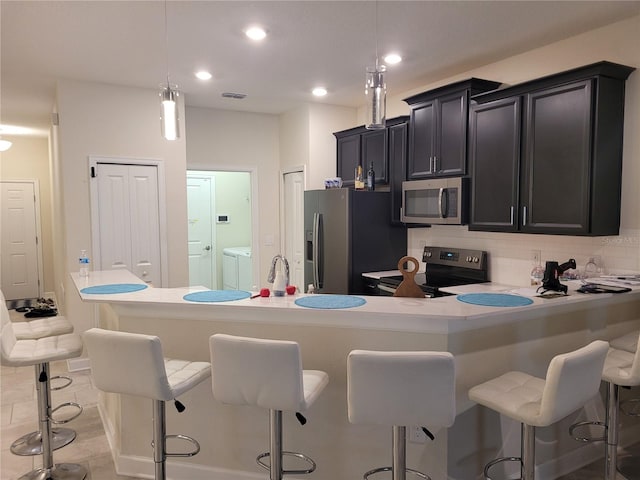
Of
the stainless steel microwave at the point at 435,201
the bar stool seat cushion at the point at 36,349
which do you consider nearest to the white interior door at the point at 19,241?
the bar stool seat cushion at the point at 36,349

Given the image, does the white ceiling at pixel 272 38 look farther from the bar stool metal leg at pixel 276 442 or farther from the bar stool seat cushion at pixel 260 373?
the bar stool metal leg at pixel 276 442

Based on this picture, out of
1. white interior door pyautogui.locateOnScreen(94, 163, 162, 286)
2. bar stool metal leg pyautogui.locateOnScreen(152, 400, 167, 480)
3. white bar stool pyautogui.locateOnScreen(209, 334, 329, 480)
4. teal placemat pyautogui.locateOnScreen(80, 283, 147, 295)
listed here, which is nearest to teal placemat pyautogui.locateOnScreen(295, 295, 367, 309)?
white bar stool pyautogui.locateOnScreen(209, 334, 329, 480)

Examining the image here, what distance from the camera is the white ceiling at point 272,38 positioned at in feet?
9.46

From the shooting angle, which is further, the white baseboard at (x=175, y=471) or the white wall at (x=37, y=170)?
the white wall at (x=37, y=170)

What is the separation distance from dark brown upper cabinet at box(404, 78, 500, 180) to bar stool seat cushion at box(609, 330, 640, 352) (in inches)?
64.2

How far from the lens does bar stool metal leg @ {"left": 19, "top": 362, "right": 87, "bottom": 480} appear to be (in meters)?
2.71

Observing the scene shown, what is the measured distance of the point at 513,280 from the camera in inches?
152

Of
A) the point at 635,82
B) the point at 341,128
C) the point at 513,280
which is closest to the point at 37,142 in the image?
the point at 341,128

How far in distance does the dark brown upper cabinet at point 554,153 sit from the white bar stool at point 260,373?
2143 mm

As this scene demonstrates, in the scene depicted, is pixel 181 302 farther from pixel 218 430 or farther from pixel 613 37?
pixel 613 37

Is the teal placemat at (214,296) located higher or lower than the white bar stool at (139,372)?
higher

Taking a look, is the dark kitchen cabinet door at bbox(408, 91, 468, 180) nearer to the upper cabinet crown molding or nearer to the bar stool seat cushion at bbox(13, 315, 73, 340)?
the upper cabinet crown molding

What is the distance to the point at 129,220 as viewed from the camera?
4.70m

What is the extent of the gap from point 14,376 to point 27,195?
14.1 feet
